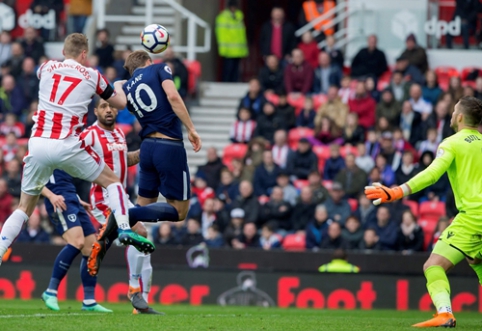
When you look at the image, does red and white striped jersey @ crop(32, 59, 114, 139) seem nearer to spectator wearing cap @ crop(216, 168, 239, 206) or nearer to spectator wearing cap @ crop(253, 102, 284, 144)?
spectator wearing cap @ crop(216, 168, 239, 206)

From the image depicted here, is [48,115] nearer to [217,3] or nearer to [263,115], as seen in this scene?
[263,115]

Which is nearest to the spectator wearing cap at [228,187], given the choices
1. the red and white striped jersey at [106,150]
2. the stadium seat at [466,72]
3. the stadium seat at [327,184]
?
the stadium seat at [327,184]

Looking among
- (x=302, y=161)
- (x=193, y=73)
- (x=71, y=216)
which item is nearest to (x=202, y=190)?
(x=302, y=161)

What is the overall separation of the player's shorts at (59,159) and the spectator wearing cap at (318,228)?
24.6ft

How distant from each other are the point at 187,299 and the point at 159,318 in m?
6.17

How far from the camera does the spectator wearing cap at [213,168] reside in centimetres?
1828

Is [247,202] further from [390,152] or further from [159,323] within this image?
[159,323]

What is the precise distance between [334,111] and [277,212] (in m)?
2.79

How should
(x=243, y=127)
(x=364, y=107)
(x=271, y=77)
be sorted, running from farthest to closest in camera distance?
(x=271, y=77), (x=243, y=127), (x=364, y=107)

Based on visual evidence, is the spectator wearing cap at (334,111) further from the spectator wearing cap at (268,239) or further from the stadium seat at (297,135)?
Result: the spectator wearing cap at (268,239)

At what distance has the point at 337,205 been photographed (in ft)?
55.7

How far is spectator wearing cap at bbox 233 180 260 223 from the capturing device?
17.0 metres

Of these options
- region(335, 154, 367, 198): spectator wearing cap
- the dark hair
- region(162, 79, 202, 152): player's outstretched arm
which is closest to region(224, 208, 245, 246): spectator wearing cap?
region(335, 154, 367, 198): spectator wearing cap

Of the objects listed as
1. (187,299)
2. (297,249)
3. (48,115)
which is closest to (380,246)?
(297,249)
